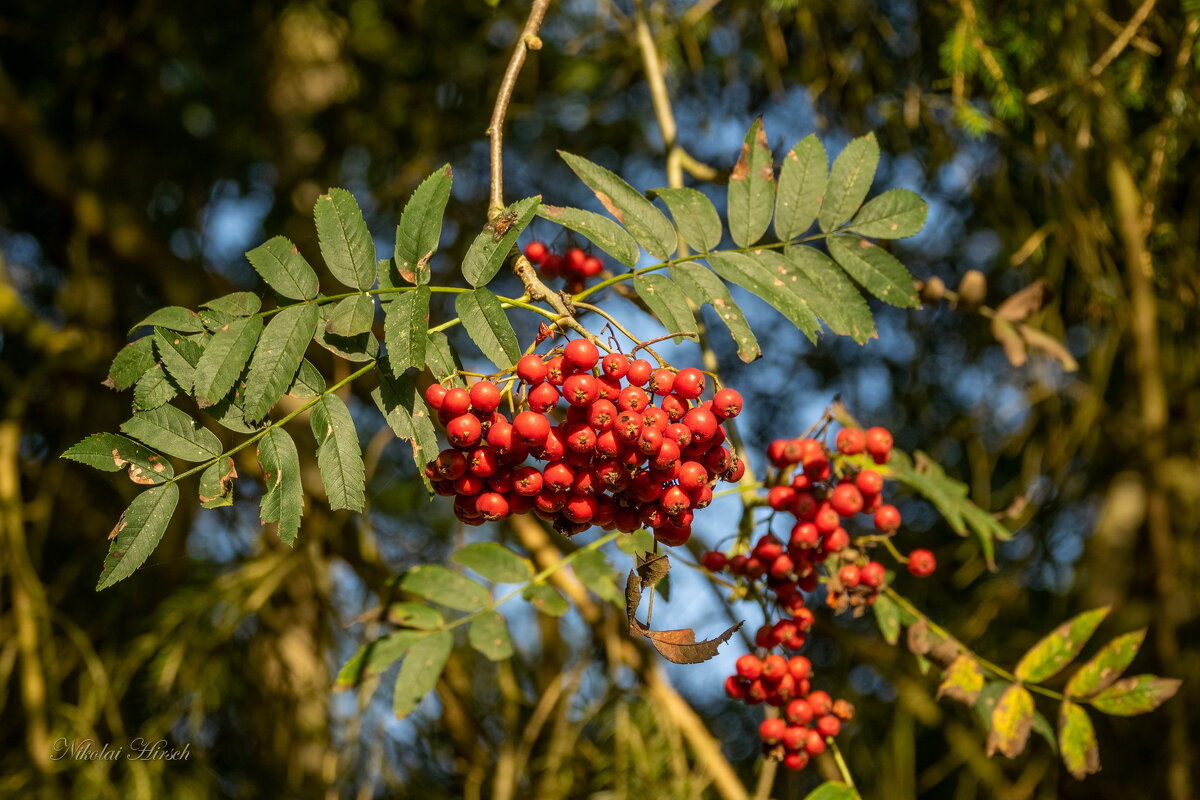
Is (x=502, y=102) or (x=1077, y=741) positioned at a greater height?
(x=502, y=102)

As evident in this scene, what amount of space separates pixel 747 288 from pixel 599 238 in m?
0.24

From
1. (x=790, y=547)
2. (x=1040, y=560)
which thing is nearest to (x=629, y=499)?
(x=790, y=547)

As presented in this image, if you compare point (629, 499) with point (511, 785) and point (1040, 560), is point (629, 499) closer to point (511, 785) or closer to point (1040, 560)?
point (511, 785)

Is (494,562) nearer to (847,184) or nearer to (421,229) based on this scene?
(421,229)

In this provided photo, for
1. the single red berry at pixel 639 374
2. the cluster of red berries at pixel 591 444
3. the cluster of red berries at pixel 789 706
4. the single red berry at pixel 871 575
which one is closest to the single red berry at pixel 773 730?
the cluster of red berries at pixel 789 706

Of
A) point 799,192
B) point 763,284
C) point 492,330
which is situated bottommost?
point 492,330

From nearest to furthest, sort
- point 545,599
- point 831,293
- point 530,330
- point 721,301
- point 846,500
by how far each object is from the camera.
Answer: point 721,301 → point 831,293 → point 846,500 → point 545,599 → point 530,330

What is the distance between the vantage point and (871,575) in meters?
1.63

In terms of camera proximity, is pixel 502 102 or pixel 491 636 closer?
pixel 502 102

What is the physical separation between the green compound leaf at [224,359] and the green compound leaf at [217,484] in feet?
0.43

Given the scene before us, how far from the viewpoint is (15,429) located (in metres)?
2.53

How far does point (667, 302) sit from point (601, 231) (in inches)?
5.3

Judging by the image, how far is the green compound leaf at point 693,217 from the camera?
4.65 feet

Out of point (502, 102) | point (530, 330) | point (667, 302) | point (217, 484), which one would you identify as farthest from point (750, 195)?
point (530, 330)
